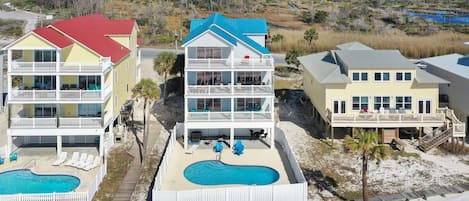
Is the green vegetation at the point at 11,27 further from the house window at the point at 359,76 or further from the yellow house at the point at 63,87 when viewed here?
the house window at the point at 359,76

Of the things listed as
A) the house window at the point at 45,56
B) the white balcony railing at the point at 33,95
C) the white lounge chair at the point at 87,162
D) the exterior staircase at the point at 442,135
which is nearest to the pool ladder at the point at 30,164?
the white lounge chair at the point at 87,162

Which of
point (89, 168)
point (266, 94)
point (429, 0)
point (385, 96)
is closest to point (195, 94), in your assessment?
point (266, 94)

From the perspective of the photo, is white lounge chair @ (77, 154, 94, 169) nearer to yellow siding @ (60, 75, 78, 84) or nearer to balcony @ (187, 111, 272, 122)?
yellow siding @ (60, 75, 78, 84)

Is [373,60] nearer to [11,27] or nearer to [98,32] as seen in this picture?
[98,32]

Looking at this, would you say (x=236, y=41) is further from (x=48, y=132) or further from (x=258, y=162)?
(x=48, y=132)

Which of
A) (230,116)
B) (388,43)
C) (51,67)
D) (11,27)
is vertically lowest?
(230,116)

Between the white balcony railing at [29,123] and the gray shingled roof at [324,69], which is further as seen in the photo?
the gray shingled roof at [324,69]

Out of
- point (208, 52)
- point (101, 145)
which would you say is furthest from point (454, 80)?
point (101, 145)
